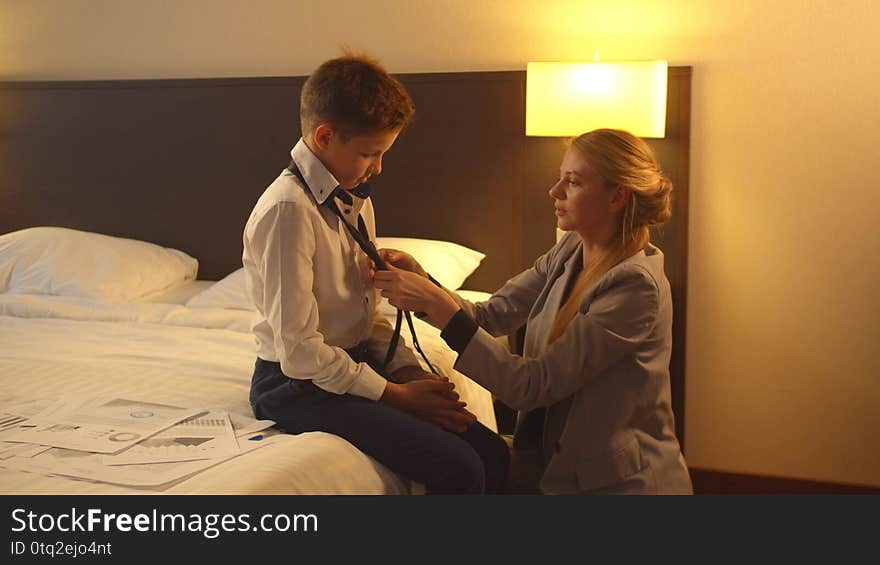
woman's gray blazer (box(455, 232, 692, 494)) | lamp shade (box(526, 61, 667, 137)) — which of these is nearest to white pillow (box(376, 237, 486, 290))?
lamp shade (box(526, 61, 667, 137))

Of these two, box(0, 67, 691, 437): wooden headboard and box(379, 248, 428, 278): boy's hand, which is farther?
box(0, 67, 691, 437): wooden headboard

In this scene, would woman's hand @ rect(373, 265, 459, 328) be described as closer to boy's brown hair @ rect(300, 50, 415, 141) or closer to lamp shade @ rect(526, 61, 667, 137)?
boy's brown hair @ rect(300, 50, 415, 141)

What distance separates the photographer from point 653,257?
1794 millimetres

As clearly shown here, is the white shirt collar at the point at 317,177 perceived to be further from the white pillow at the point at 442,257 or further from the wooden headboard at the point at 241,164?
the wooden headboard at the point at 241,164

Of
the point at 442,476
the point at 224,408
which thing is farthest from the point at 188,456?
the point at 442,476

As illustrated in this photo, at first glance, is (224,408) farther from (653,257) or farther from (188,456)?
(653,257)

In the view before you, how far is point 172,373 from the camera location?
2.11 metres

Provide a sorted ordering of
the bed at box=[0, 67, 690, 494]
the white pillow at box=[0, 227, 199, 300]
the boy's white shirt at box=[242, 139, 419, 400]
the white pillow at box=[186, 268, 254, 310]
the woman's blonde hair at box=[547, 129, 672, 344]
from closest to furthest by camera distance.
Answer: the boy's white shirt at box=[242, 139, 419, 400]
the woman's blonde hair at box=[547, 129, 672, 344]
the bed at box=[0, 67, 690, 494]
the white pillow at box=[186, 268, 254, 310]
the white pillow at box=[0, 227, 199, 300]

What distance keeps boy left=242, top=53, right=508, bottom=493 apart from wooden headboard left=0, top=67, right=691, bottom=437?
1328mm

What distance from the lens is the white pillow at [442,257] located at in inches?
113

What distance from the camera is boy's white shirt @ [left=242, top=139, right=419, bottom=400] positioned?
1576 mm

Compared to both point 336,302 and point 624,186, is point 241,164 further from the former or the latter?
point 624,186

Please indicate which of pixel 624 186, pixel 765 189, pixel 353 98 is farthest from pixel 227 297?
pixel 765 189

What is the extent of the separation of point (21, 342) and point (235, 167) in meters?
1.17
